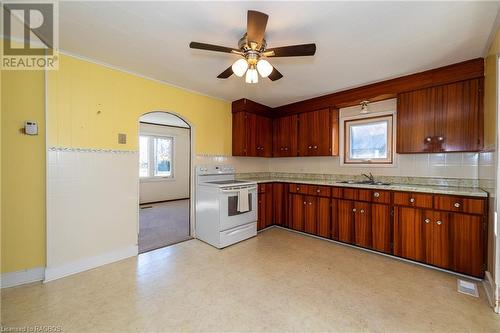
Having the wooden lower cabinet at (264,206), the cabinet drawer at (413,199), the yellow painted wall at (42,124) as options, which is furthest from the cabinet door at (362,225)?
the yellow painted wall at (42,124)

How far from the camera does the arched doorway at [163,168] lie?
5.74 m

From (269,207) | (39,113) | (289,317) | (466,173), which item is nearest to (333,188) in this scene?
(269,207)

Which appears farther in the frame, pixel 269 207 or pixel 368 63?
pixel 269 207

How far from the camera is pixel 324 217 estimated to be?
3535 mm

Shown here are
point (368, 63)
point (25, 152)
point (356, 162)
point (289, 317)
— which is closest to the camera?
point (289, 317)

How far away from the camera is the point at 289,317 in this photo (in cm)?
177

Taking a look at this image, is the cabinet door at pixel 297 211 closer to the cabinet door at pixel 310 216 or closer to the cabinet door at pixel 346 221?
the cabinet door at pixel 310 216

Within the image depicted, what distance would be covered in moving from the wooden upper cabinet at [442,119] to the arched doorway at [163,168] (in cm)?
459

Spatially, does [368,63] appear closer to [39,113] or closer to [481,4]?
[481,4]

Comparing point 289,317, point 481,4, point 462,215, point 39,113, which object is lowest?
point 289,317

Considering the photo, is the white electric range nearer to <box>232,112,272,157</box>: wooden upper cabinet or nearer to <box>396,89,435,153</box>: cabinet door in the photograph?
<box>232,112,272,157</box>: wooden upper cabinet

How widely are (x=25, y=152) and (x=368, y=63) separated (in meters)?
4.09

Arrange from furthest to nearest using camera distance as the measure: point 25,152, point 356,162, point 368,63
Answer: point 356,162 < point 368,63 < point 25,152

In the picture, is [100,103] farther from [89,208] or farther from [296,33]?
[296,33]
